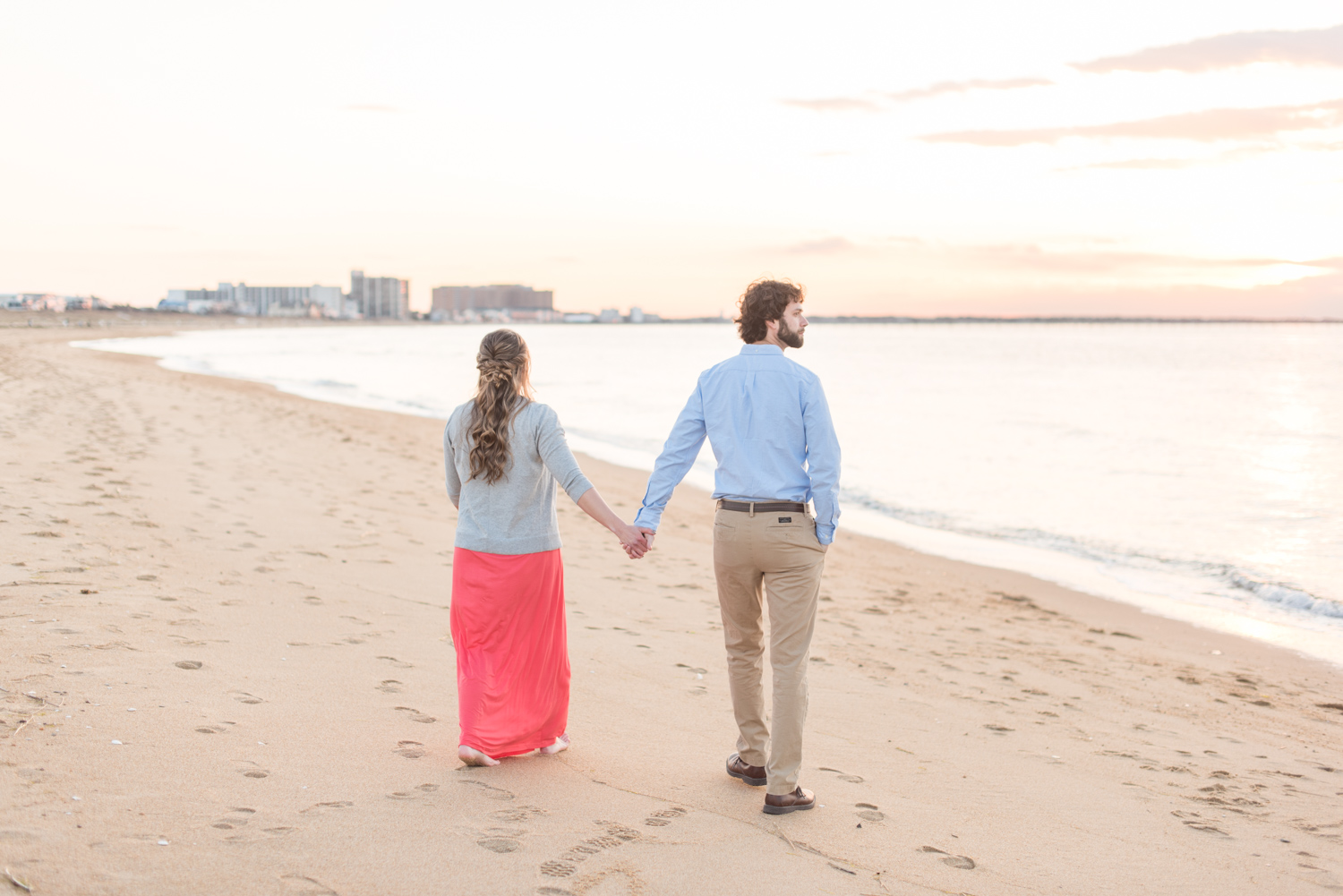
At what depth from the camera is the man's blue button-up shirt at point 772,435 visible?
3467mm

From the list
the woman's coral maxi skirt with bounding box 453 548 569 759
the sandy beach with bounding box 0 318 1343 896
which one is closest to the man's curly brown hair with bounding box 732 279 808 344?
the woman's coral maxi skirt with bounding box 453 548 569 759

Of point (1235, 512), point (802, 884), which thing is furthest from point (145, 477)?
point (1235, 512)

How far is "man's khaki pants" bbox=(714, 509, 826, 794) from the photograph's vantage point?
3.47 metres

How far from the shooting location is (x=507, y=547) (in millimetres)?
3729

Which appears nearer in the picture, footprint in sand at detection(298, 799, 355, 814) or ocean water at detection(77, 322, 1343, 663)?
footprint in sand at detection(298, 799, 355, 814)

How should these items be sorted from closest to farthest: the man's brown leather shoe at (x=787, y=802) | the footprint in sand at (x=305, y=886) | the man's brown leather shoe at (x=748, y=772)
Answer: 1. the footprint in sand at (x=305, y=886)
2. the man's brown leather shoe at (x=787, y=802)
3. the man's brown leather shoe at (x=748, y=772)

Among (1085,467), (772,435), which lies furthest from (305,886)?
(1085,467)

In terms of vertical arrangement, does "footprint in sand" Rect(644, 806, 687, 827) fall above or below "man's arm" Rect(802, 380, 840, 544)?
below

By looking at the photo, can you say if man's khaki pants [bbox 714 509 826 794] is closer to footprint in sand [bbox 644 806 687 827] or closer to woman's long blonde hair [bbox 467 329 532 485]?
footprint in sand [bbox 644 806 687 827]

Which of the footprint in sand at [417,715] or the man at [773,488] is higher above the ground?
the man at [773,488]

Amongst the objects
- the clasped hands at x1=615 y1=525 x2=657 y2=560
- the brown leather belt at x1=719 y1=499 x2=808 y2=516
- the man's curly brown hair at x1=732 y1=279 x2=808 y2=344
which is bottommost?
the clasped hands at x1=615 y1=525 x2=657 y2=560

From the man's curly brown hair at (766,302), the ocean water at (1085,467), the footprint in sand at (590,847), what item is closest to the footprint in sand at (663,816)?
the footprint in sand at (590,847)

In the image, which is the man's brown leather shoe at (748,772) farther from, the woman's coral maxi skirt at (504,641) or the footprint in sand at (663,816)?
the woman's coral maxi skirt at (504,641)

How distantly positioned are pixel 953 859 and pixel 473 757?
1.86 metres
